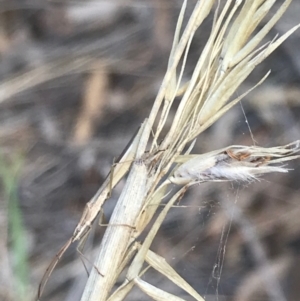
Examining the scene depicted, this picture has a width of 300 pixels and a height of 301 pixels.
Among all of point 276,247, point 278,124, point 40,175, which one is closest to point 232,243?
point 276,247

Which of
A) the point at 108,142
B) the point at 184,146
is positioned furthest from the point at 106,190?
the point at 108,142

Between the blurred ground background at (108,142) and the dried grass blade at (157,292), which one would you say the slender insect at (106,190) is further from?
the blurred ground background at (108,142)

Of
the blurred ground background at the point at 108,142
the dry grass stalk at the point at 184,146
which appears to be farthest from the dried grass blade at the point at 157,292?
the blurred ground background at the point at 108,142

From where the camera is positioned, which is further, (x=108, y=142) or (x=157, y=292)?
(x=108, y=142)

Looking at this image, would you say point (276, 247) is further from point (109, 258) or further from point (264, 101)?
point (109, 258)

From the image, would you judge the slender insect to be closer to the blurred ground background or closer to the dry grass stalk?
the dry grass stalk

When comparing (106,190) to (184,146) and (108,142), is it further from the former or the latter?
(108,142)

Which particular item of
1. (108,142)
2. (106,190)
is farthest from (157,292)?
(108,142)
